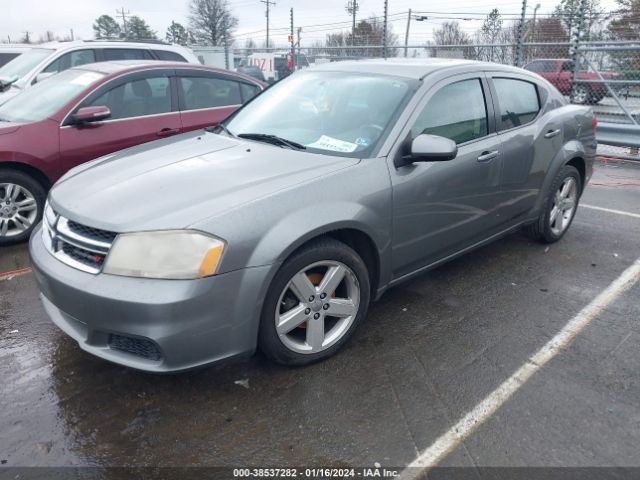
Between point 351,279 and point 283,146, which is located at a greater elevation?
point 283,146

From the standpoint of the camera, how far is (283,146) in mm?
3314

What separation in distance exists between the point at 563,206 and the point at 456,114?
76.8 inches

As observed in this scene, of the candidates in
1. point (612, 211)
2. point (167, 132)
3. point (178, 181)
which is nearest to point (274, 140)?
point (178, 181)

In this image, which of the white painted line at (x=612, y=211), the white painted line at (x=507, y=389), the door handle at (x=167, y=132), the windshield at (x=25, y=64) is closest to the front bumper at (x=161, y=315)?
the white painted line at (x=507, y=389)

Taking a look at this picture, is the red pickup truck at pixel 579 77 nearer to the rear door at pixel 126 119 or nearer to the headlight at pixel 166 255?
the rear door at pixel 126 119

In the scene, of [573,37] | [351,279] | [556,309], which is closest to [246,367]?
[351,279]

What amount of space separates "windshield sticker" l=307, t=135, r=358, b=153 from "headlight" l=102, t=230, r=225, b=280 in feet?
3.60

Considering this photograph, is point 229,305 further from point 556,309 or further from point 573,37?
point 573,37

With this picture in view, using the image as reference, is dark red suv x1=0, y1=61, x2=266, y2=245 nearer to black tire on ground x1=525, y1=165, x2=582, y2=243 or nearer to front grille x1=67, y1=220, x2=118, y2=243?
front grille x1=67, y1=220, x2=118, y2=243

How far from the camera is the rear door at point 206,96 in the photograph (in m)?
5.71

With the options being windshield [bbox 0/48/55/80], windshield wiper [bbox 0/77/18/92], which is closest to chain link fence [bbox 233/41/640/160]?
windshield [bbox 0/48/55/80]

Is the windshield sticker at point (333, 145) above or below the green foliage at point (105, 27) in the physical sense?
below

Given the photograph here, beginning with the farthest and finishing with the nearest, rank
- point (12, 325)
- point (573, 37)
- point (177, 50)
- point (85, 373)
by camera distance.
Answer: point (573, 37) → point (177, 50) → point (12, 325) → point (85, 373)

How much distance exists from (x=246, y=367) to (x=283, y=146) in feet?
4.48
